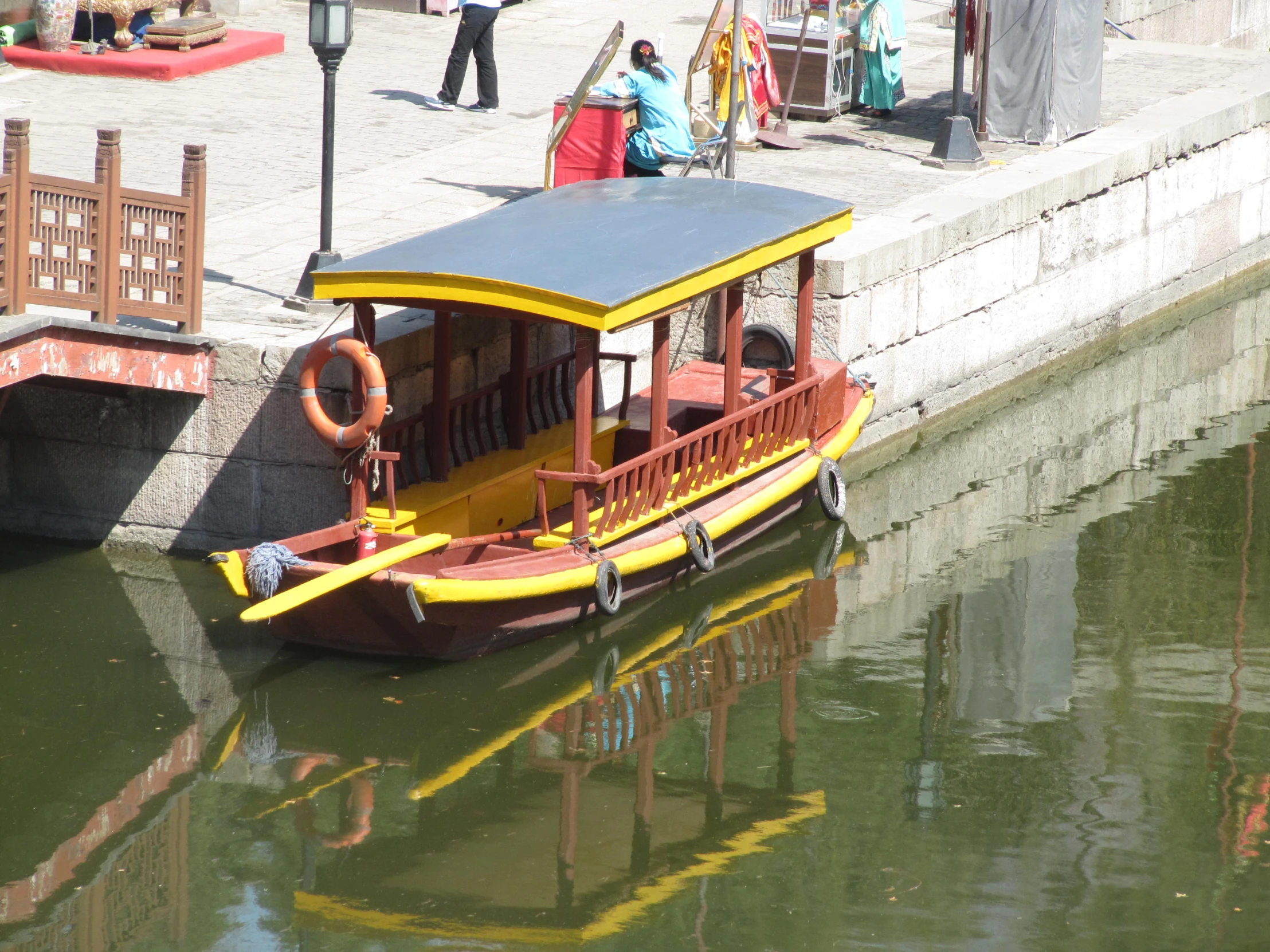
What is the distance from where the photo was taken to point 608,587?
32.3ft

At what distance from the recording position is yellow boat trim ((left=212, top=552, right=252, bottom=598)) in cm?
902

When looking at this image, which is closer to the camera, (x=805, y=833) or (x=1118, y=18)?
(x=805, y=833)

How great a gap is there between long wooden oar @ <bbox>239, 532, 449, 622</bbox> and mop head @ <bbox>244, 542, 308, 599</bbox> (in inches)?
2.3

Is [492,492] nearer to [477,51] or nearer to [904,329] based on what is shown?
[904,329]

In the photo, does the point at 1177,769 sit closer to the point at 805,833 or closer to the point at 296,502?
the point at 805,833

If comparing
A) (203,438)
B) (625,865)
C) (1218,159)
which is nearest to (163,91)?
(203,438)

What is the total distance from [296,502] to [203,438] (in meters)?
0.66

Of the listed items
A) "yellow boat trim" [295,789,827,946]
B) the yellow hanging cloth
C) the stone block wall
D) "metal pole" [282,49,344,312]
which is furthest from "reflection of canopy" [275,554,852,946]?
the stone block wall

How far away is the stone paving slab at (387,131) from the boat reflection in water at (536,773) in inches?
92.6

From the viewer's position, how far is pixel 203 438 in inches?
425

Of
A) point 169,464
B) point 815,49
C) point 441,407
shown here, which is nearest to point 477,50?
point 815,49

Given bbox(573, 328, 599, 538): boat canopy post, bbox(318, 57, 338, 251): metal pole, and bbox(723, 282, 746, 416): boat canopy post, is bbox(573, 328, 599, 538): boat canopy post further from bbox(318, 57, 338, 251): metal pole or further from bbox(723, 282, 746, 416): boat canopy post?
bbox(318, 57, 338, 251): metal pole

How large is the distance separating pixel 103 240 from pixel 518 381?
246cm

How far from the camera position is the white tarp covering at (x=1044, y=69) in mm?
16406
